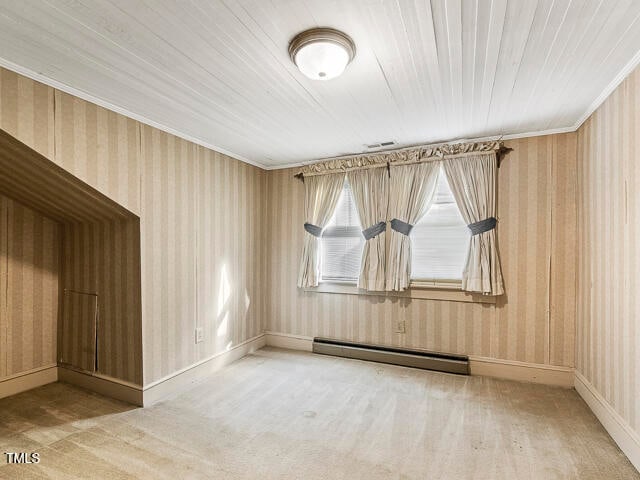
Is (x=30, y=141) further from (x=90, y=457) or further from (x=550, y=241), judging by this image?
(x=550, y=241)

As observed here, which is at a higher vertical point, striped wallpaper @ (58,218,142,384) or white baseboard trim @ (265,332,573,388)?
striped wallpaper @ (58,218,142,384)

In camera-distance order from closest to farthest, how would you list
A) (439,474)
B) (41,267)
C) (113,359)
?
(439,474), (113,359), (41,267)

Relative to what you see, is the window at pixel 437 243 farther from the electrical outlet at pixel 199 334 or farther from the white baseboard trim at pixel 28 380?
the white baseboard trim at pixel 28 380

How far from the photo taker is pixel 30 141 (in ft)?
6.85

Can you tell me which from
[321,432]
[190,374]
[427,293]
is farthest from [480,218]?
[190,374]

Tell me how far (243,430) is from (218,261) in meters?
1.84

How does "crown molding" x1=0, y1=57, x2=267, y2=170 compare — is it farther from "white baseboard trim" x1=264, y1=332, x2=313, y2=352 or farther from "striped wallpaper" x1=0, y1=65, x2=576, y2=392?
"white baseboard trim" x1=264, y1=332, x2=313, y2=352

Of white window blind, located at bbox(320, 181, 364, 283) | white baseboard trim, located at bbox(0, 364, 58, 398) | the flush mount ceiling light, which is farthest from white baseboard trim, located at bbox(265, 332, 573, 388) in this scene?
white baseboard trim, located at bbox(0, 364, 58, 398)

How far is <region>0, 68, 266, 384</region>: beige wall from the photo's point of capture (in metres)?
2.21

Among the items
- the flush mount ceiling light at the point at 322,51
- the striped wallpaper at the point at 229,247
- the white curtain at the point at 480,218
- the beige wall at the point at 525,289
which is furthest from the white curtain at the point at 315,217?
the flush mount ceiling light at the point at 322,51

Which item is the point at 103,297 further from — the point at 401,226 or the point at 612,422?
the point at 612,422

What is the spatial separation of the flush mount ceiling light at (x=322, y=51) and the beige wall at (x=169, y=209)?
174 centimetres

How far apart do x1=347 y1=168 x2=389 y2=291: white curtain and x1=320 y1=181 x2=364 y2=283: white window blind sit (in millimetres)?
144

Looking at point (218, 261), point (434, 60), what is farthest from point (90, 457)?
point (434, 60)
